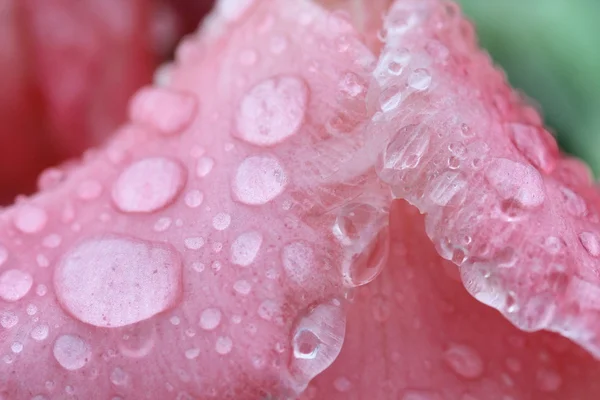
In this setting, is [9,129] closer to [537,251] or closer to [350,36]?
[350,36]

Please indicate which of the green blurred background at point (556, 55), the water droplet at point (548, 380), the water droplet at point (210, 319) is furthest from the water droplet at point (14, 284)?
the green blurred background at point (556, 55)

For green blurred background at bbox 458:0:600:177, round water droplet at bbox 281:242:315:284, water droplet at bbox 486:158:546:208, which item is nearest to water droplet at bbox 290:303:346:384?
round water droplet at bbox 281:242:315:284

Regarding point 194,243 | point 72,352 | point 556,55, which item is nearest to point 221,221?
point 194,243

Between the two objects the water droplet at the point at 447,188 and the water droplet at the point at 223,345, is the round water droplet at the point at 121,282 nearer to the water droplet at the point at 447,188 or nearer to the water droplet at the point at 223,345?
the water droplet at the point at 223,345

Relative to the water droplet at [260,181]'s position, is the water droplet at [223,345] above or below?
below

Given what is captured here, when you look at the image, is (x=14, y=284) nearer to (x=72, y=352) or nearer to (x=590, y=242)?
(x=72, y=352)

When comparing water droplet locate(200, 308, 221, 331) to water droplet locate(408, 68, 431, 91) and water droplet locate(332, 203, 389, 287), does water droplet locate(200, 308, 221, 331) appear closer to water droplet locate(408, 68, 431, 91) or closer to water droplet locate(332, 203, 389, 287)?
water droplet locate(332, 203, 389, 287)
